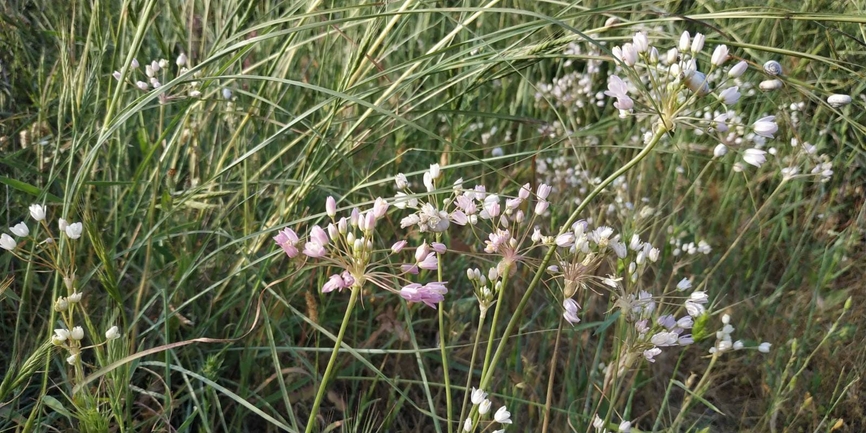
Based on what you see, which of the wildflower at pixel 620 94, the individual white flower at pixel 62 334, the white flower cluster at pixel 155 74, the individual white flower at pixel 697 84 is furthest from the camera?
the white flower cluster at pixel 155 74

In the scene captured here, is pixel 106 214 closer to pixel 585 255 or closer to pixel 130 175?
pixel 130 175

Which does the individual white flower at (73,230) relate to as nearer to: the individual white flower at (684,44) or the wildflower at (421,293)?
the wildflower at (421,293)

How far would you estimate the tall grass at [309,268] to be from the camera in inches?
56.7

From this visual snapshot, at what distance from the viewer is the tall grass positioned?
144cm

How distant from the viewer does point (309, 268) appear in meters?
1.30

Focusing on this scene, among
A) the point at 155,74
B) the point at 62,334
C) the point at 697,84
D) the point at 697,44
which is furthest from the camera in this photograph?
the point at 155,74

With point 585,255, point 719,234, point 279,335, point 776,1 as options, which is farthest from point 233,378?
point 776,1

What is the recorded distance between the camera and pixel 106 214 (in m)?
2.08

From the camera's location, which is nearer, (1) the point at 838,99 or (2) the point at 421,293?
(2) the point at 421,293

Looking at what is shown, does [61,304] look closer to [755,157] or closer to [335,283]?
[335,283]

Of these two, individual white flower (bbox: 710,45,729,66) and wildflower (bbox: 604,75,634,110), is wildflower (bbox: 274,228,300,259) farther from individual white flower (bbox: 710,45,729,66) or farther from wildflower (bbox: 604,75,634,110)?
individual white flower (bbox: 710,45,729,66)

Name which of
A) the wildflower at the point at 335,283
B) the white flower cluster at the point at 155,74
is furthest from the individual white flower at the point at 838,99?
the white flower cluster at the point at 155,74

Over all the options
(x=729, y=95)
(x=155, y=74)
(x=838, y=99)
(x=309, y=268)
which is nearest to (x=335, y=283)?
(x=309, y=268)

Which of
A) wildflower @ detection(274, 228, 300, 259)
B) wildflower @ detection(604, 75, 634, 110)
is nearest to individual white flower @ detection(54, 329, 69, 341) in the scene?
wildflower @ detection(274, 228, 300, 259)
